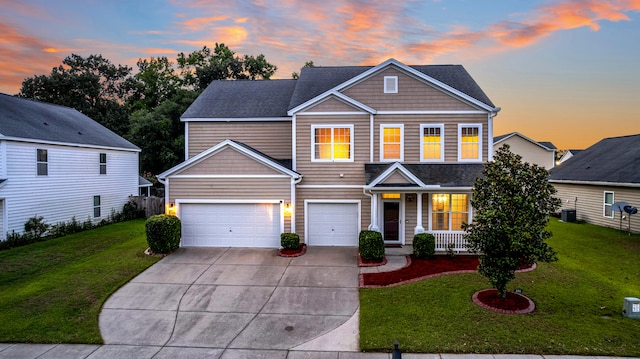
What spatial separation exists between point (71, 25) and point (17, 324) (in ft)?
63.8

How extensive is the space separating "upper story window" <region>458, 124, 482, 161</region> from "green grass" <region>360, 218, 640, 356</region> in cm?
528

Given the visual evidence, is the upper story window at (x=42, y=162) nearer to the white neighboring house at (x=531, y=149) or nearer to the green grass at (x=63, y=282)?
the green grass at (x=63, y=282)

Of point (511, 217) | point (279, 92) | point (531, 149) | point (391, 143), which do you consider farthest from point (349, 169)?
point (531, 149)

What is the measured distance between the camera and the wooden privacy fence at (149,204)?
2250 cm

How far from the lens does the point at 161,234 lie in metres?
12.8

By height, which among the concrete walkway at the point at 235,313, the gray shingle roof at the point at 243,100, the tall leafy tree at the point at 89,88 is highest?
the tall leafy tree at the point at 89,88

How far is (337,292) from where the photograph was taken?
9461 millimetres

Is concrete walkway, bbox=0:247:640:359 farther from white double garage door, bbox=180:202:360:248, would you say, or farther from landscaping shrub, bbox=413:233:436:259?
white double garage door, bbox=180:202:360:248

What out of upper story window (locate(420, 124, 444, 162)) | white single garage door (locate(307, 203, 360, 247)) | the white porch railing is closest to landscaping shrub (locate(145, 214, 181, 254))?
white single garage door (locate(307, 203, 360, 247))

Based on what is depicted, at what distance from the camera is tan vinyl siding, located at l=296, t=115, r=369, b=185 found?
1453 centimetres

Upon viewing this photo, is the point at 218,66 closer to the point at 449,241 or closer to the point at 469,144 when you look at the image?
the point at 469,144

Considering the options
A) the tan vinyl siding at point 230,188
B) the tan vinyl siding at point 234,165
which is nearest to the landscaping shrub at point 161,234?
the tan vinyl siding at point 230,188

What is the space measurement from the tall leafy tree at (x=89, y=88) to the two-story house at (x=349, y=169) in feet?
119

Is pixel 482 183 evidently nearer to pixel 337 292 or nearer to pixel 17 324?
pixel 337 292
